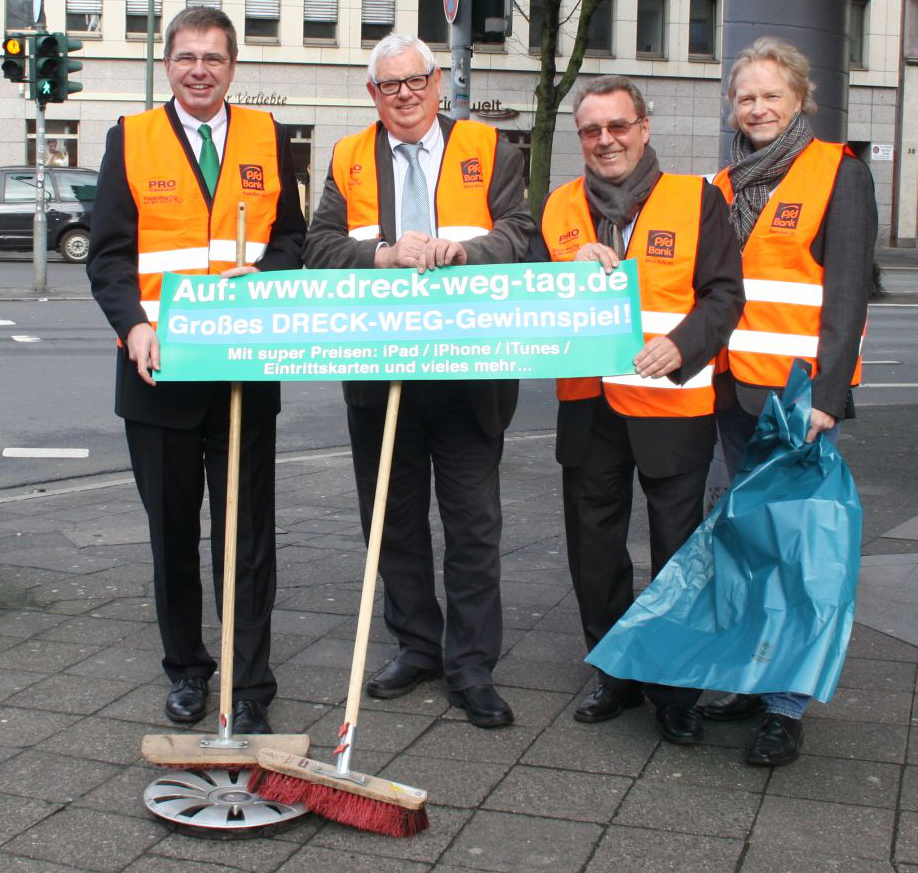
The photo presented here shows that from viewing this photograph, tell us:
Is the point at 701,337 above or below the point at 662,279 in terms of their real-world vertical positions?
below

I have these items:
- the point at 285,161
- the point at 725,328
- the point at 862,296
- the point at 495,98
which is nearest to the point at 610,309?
the point at 725,328

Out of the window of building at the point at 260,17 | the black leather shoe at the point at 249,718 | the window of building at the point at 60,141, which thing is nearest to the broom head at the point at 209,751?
the black leather shoe at the point at 249,718

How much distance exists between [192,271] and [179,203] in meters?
0.20

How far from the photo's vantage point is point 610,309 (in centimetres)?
379

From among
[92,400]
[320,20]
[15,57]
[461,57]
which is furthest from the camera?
[320,20]

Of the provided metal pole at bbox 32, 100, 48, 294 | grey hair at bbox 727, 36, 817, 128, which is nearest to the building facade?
metal pole at bbox 32, 100, 48, 294

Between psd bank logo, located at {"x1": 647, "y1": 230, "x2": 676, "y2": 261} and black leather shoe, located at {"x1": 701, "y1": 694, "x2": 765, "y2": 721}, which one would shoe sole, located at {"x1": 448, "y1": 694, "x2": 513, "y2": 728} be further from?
psd bank logo, located at {"x1": 647, "y1": 230, "x2": 676, "y2": 261}

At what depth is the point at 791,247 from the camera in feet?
13.4

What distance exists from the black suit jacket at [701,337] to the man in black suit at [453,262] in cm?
40

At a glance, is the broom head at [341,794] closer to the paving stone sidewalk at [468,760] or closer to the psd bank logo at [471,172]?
the paving stone sidewalk at [468,760]

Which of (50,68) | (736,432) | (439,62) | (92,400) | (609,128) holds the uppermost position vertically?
(439,62)

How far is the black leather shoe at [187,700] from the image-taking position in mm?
4133

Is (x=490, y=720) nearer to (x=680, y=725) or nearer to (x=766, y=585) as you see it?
(x=680, y=725)

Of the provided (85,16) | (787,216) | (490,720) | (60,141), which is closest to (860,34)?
Answer: (85,16)
